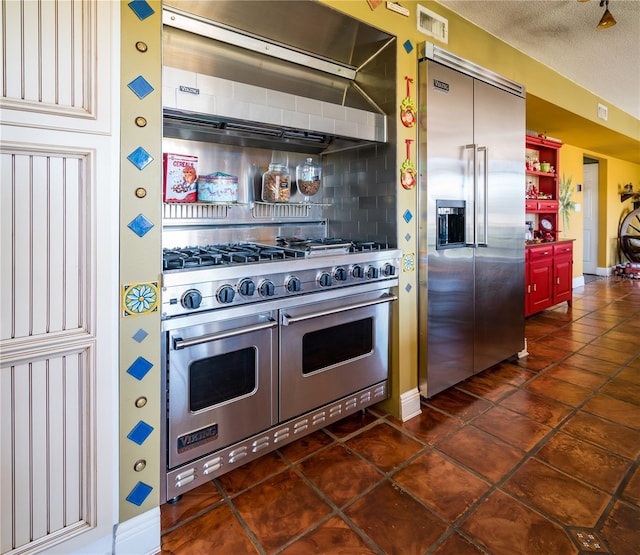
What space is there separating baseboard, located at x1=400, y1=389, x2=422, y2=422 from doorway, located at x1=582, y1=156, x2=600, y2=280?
7.50 m

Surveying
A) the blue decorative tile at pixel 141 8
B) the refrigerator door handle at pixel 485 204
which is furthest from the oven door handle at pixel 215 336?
the refrigerator door handle at pixel 485 204

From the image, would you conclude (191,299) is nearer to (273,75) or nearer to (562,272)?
(273,75)

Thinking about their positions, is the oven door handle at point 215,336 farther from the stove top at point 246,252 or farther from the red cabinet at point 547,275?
the red cabinet at point 547,275

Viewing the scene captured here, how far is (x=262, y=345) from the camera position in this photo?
5.82 ft

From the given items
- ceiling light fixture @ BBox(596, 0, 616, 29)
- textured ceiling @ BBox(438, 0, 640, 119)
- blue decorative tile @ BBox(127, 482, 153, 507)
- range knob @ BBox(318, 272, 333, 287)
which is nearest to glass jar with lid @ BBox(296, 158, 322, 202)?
range knob @ BBox(318, 272, 333, 287)

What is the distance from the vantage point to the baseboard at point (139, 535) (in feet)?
4.53

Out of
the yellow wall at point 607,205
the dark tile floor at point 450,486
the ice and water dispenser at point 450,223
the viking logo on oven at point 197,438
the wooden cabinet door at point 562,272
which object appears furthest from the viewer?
the yellow wall at point 607,205

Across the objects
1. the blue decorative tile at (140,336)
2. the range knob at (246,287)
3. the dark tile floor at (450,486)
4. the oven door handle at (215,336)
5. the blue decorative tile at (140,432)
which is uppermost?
the range knob at (246,287)

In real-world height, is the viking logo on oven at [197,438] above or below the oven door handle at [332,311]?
below

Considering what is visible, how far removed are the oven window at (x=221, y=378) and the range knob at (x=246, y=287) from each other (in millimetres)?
254

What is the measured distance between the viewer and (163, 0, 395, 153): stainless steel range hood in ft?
5.64

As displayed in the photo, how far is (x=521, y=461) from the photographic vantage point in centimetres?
194

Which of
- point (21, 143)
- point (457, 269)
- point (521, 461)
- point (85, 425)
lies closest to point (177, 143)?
point (21, 143)

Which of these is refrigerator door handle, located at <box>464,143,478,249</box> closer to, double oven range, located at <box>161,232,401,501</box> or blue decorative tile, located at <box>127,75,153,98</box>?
double oven range, located at <box>161,232,401,501</box>
